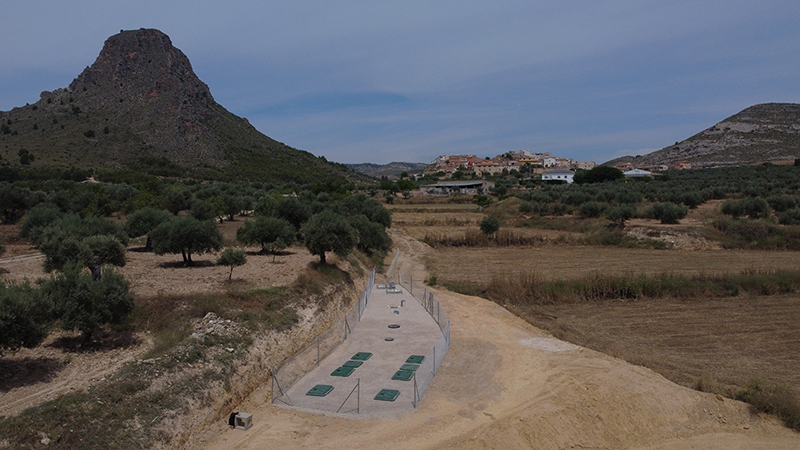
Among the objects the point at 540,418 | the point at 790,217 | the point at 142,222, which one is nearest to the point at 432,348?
the point at 540,418

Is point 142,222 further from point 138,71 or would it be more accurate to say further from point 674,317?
point 138,71

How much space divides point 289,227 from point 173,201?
16385 millimetres

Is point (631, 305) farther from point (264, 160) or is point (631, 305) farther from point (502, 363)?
point (264, 160)

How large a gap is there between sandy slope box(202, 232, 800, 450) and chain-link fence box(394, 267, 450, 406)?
33 cm

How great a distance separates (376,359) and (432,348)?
226 centimetres

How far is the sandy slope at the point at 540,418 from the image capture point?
1195cm

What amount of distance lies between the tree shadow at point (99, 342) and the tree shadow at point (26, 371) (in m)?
0.79

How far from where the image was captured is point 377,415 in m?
12.9


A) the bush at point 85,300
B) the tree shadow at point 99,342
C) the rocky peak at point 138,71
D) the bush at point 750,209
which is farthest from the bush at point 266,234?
the rocky peak at point 138,71

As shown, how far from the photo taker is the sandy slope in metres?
12.0

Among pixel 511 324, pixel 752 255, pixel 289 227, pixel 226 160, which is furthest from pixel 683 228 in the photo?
pixel 226 160

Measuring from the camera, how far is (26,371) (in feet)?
38.5

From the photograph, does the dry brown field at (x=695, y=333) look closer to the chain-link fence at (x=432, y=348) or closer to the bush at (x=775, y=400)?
the bush at (x=775, y=400)

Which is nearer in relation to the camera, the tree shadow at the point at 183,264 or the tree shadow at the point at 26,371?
the tree shadow at the point at 26,371
